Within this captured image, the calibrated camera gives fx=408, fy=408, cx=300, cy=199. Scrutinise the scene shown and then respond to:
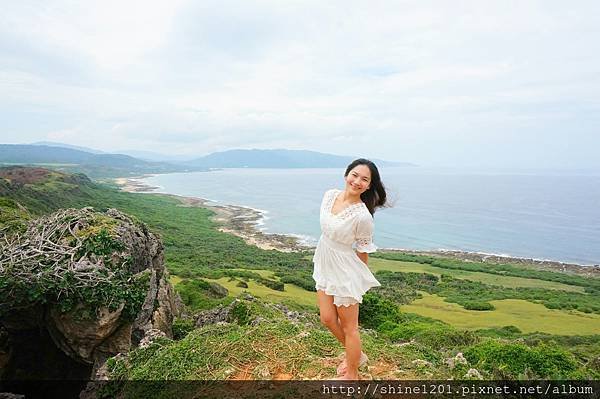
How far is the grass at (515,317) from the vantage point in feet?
80.9

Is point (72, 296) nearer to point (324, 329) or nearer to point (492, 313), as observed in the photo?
point (324, 329)

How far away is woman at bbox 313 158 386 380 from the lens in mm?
4664

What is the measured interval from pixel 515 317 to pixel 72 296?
27.7 meters

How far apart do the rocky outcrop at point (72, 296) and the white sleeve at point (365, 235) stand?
517 cm

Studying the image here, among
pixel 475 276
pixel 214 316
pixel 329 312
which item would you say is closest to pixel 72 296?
pixel 214 316

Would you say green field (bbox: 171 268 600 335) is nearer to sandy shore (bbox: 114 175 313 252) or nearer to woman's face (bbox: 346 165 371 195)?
woman's face (bbox: 346 165 371 195)

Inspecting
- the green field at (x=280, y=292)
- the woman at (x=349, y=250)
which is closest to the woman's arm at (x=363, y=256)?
the woman at (x=349, y=250)

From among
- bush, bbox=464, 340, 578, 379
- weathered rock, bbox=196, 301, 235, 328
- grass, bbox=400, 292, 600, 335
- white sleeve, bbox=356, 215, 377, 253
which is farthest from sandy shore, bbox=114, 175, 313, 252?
white sleeve, bbox=356, 215, 377, 253

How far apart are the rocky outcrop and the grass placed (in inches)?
817

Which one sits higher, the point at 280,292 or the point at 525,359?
the point at 525,359

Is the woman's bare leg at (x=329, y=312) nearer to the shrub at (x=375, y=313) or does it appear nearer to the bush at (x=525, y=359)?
the bush at (x=525, y=359)

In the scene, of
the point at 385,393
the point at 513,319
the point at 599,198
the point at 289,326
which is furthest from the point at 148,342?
the point at 599,198

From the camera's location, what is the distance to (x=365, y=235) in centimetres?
466

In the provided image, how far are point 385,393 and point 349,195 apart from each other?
2.56 meters
